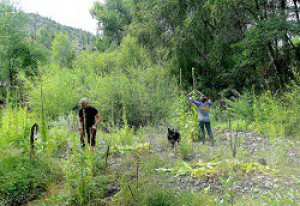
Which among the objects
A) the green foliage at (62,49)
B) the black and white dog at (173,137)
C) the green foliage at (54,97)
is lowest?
the black and white dog at (173,137)

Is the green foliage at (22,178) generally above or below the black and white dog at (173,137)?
below

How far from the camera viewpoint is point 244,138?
798 centimetres

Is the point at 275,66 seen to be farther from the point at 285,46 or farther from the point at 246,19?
the point at 246,19

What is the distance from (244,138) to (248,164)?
311 centimetres

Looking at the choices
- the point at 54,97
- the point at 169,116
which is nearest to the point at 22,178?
the point at 169,116

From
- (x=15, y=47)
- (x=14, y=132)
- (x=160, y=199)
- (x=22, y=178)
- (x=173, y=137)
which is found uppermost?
(x=15, y=47)

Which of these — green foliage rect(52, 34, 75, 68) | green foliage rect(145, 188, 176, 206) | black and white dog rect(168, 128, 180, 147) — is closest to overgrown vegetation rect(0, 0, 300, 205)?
green foliage rect(145, 188, 176, 206)

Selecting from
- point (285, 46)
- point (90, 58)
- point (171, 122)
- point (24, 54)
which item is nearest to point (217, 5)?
point (285, 46)

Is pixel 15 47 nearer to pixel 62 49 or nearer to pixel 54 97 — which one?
pixel 54 97

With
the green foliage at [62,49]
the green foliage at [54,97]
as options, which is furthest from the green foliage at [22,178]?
the green foliage at [62,49]

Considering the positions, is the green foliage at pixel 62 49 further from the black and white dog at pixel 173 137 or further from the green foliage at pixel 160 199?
the green foliage at pixel 160 199

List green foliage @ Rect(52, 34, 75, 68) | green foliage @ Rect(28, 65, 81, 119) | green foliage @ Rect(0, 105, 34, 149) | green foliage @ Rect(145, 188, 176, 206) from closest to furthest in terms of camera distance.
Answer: green foliage @ Rect(145, 188, 176, 206)
green foliage @ Rect(0, 105, 34, 149)
green foliage @ Rect(28, 65, 81, 119)
green foliage @ Rect(52, 34, 75, 68)

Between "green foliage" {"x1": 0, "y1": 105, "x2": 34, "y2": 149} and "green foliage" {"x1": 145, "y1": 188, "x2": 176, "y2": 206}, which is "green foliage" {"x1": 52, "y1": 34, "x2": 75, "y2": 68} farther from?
"green foliage" {"x1": 145, "y1": 188, "x2": 176, "y2": 206}

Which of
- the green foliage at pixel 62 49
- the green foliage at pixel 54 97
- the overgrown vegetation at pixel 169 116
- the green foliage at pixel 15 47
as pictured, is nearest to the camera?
the overgrown vegetation at pixel 169 116
